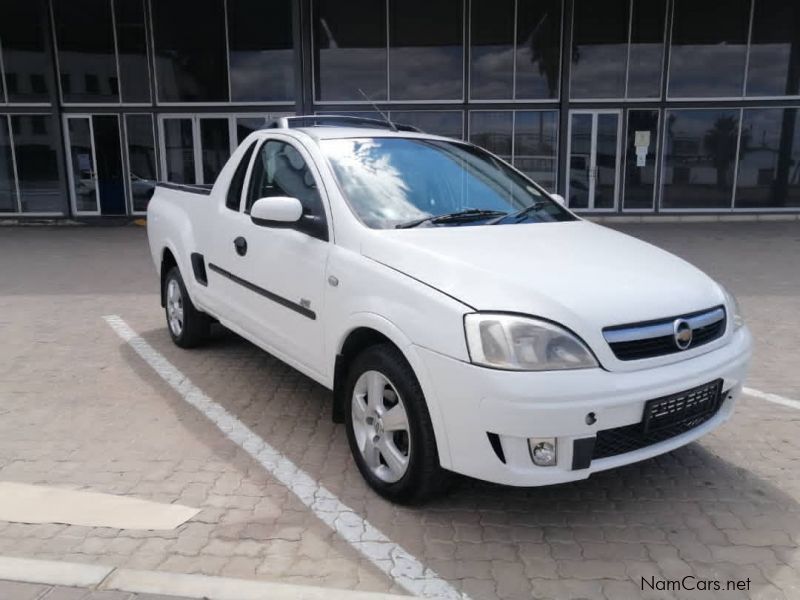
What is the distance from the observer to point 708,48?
17.0m

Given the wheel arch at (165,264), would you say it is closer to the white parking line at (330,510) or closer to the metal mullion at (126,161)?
the white parking line at (330,510)

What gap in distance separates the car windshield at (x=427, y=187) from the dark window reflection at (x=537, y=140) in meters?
13.4

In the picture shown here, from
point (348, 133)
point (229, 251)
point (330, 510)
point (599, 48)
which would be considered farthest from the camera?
point (599, 48)

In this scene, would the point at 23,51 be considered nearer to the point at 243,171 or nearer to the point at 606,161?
the point at 606,161

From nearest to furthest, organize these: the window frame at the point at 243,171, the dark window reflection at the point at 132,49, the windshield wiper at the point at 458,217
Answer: the windshield wiper at the point at 458,217, the window frame at the point at 243,171, the dark window reflection at the point at 132,49

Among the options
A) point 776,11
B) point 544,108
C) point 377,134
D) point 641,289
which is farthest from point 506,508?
point 776,11

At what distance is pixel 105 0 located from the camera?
17.2 metres

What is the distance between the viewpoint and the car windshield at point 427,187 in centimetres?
381

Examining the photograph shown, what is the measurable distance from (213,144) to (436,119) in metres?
6.00

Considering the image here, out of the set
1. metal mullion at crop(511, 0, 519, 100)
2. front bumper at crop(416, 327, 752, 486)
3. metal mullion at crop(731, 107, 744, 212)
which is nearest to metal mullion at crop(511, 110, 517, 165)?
metal mullion at crop(511, 0, 519, 100)

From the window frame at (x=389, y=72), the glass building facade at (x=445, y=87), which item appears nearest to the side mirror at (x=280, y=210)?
the glass building facade at (x=445, y=87)

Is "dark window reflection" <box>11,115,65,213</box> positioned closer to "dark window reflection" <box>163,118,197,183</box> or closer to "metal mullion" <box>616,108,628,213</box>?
"dark window reflection" <box>163,118,197,183</box>

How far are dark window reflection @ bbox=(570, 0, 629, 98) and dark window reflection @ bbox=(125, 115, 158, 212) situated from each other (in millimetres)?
11184

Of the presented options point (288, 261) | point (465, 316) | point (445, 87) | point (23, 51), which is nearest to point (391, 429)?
point (465, 316)
